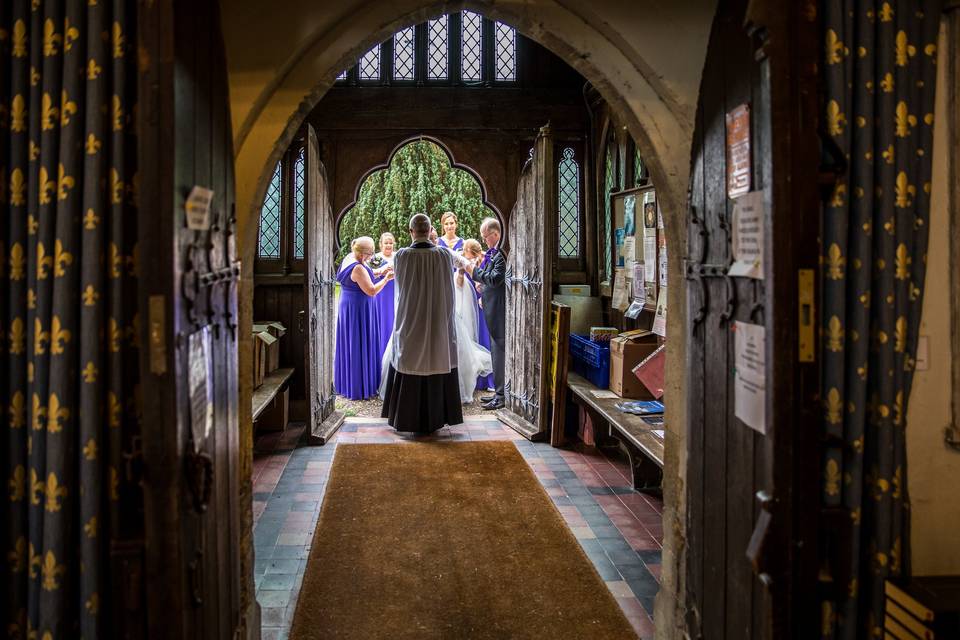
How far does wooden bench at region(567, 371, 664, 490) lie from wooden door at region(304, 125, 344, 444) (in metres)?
2.10

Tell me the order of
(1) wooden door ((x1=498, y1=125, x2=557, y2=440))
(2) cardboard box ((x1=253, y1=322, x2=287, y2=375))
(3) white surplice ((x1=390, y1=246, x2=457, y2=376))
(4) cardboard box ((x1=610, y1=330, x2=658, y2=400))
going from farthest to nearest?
(3) white surplice ((x1=390, y1=246, x2=457, y2=376)), (2) cardboard box ((x1=253, y1=322, x2=287, y2=375)), (1) wooden door ((x1=498, y1=125, x2=557, y2=440)), (4) cardboard box ((x1=610, y1=330, x2=658, y2=400))

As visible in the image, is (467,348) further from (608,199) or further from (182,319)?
(182,319)

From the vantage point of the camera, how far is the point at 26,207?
173 cm

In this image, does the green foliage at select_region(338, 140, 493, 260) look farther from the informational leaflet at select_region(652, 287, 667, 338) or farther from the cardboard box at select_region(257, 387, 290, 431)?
the informational leaflet at select_region(652, 287, 667, 338)

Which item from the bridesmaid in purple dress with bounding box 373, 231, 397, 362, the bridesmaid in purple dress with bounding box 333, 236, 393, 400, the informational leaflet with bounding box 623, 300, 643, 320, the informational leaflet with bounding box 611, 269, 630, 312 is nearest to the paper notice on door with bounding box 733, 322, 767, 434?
the informational leaflet with bounding box 623, 300, 643, 320

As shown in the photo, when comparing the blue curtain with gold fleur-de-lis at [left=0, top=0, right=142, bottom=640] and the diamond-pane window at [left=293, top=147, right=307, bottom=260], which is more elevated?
the diamond-pane window at [left=293, top=147, right=307, bottom=260]

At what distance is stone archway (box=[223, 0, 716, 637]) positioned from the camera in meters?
2.66

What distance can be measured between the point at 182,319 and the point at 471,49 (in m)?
6.11

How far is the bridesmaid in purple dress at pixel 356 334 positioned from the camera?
309 inches

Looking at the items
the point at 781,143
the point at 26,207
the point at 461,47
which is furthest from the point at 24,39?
the point at 461,47

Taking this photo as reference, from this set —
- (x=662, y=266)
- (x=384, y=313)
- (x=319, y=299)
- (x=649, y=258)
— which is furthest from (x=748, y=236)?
(x=384, y=313)

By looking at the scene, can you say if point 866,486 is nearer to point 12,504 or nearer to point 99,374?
point 99,374

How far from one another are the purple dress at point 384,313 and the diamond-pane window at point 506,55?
2.62 meters

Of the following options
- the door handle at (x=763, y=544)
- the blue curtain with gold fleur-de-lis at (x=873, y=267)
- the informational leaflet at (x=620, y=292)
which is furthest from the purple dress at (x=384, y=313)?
the door handle at (x=763, y=544)
